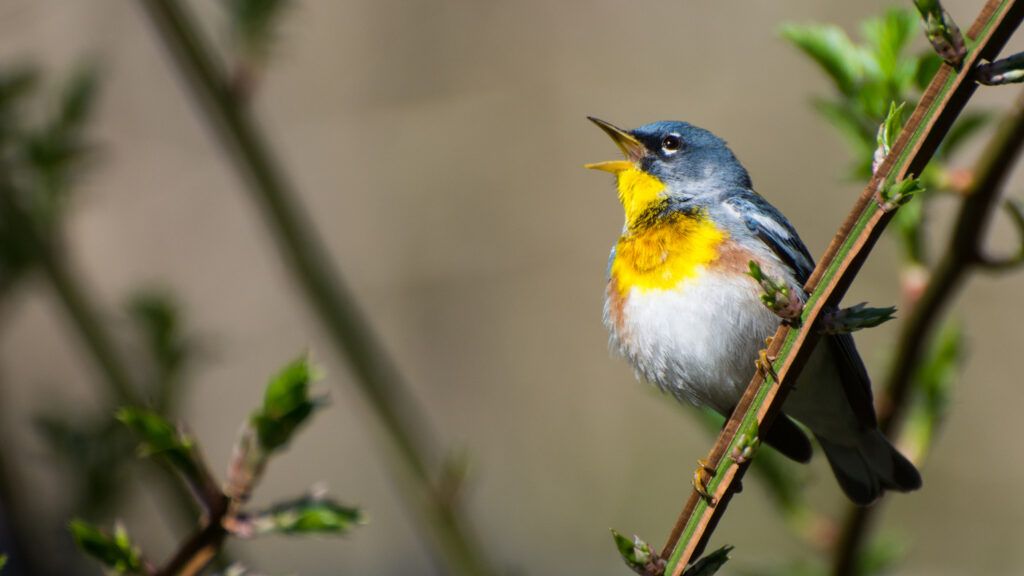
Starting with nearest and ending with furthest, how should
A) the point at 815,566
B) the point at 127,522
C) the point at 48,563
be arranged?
the point at 815,566
the point at 48,563
the point at 127,522

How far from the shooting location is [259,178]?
2402mm

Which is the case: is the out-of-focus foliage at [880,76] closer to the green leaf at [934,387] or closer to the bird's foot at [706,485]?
the green leaf at [934,387]

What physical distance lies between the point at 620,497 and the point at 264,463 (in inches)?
163

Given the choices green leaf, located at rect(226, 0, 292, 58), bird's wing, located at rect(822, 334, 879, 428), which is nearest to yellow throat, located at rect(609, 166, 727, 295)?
bird's wing, located at rect(822, 334, 879, 428)

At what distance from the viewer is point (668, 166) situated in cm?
263

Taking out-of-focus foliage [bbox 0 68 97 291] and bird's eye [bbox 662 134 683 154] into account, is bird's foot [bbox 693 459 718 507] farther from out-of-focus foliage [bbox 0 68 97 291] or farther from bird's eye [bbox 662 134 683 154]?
out-of-focus foliage [bbox 0 68 97 291]

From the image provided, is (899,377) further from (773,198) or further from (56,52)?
(56,52)

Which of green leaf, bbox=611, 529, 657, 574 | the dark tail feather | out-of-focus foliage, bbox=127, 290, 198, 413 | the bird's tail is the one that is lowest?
the bird's tail

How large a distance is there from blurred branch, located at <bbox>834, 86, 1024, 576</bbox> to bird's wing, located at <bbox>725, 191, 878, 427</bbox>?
286 millimetres

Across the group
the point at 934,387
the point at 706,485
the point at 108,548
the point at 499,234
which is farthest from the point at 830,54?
the point at 499,234

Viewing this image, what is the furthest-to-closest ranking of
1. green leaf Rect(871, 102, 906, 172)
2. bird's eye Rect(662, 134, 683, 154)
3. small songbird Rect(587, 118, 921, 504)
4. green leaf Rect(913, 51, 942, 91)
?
bird's eye Rect(662, 134, 683, 154)
small songbird Rect(587, 118, 921, 504)
green leaf Rect(913, 51, 942, 91)
green leaf Rect(871, 102, 906, 172)

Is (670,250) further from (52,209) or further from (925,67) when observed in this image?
(52,209)

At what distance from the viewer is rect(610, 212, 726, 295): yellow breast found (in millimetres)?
2381

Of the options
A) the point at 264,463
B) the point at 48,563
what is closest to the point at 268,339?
the point at 48,563
